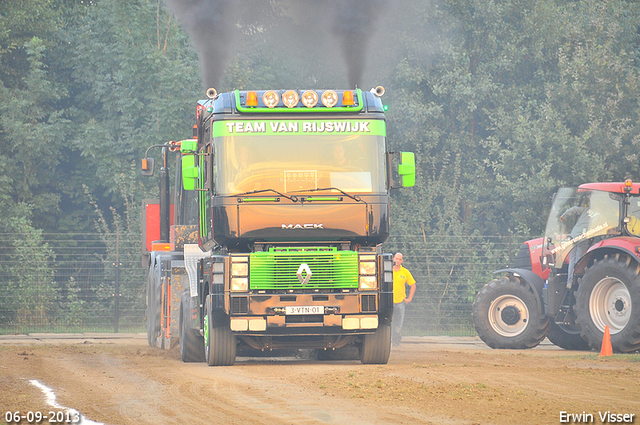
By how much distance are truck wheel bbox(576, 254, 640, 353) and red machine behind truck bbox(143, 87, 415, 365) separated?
489cm

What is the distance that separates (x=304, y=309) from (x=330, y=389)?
2609 mm

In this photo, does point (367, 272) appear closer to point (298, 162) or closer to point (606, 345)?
point (298, 162)

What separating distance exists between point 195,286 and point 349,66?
16.8 ft

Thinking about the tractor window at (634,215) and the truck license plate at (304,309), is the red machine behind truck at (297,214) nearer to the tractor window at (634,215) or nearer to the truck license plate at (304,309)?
the truck license plate at (304,309)

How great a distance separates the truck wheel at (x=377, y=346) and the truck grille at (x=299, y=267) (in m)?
1.02

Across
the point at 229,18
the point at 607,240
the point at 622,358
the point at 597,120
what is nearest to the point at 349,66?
the point at 229,18


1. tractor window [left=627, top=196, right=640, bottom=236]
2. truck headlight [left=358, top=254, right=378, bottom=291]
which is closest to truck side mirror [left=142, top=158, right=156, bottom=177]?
truck headlight [left=358, top=254, right=378, bottom=291]

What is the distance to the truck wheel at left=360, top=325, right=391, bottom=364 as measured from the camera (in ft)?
47.2

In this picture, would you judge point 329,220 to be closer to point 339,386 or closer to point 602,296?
point 339,386

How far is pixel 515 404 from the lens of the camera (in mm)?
9930

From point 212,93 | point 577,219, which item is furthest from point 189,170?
point 577,219

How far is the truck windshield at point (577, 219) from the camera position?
18047 mm

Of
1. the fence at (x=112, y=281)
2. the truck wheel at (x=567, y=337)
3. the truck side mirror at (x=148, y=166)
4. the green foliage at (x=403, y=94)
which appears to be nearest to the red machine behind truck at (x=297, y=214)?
the truck side mirror at (x=148, y=166)

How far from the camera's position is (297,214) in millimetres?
13516
